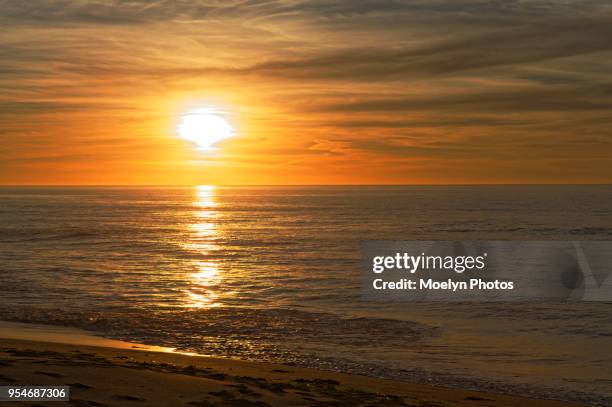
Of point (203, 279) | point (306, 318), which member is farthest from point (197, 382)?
point (203, 279)

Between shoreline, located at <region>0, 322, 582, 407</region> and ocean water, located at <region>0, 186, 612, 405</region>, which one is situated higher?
shoreline, located at <region>0, 322, 582, 407</region>

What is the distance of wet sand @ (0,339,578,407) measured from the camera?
1186cm

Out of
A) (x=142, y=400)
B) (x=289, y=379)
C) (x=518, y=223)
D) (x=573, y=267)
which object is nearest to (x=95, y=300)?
(x=289, y=379)

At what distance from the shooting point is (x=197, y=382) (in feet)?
43.5

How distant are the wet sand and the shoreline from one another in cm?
2

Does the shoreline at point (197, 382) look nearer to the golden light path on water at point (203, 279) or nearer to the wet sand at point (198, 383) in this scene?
the wet sand at point (198, 383)

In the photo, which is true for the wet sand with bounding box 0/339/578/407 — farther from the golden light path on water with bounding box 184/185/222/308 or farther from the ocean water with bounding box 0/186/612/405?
the golden light path on water with bounding box 184/185/222/308

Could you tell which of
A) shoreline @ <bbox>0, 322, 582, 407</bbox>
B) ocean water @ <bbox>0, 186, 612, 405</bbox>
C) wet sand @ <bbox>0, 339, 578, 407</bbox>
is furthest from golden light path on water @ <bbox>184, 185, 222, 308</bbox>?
wet sand @ <bbox>0, 339, 578, 407</bbox>

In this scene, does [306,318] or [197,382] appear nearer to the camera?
[197,382]

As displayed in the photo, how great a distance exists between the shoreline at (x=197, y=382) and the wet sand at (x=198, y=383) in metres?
0.02

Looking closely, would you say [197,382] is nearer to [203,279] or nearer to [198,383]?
[198,383]

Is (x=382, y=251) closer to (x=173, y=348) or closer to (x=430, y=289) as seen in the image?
(x=430, y=289)

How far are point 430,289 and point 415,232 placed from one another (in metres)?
39.5

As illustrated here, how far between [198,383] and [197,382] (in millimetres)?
108
